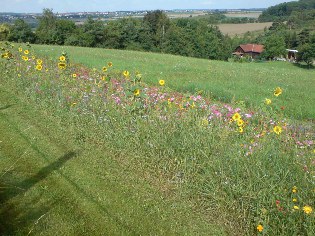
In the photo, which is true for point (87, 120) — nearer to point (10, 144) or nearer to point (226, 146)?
point (10, 144)

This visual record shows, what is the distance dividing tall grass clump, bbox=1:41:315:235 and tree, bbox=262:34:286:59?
58.0 metres

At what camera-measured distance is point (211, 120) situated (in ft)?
17.7

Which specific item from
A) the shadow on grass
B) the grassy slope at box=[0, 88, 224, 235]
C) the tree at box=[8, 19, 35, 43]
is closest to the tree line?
the tree at box=[8, 19, 35, 43]

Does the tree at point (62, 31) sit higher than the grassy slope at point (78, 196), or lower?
lower

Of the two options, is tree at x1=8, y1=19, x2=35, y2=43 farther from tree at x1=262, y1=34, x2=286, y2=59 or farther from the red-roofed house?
the red-roofed house

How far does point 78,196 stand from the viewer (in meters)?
4.23

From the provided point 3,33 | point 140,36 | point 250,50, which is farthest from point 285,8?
point 3,33

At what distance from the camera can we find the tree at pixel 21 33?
38319 millimetres

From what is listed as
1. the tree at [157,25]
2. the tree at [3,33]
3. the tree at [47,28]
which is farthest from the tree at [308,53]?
the tree at [3,33]

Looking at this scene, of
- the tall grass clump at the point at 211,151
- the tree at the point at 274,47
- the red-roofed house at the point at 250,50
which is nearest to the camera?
the tall grass clump at the point at 211,151

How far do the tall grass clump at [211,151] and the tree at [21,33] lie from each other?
34.8 metres

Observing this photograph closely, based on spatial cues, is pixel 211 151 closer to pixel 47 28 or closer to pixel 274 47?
pixel 47 28

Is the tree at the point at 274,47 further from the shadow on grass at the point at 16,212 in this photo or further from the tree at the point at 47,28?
the shadow on grass at the point at 16,212

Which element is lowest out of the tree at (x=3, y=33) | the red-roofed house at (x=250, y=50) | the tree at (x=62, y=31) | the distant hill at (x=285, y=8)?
the distant hill at (x=285, y=8)
